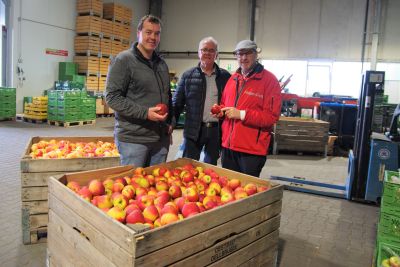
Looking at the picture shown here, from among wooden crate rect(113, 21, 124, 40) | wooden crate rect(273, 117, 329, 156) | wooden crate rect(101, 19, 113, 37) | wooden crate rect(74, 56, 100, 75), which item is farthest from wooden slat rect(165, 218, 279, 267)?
wooden crate rect(113, 21, 124, 40)

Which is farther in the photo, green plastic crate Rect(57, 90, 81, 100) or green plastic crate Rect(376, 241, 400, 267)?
green plastic crate Rect(57, 90, 81, 100)

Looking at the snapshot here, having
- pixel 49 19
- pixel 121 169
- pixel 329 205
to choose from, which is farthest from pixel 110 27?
pixel 121 169

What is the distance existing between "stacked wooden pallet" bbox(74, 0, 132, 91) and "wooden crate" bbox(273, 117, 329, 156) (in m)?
8.35

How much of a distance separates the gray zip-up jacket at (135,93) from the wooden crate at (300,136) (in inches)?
225

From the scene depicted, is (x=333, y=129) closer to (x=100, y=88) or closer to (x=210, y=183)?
(x=210, y=183)

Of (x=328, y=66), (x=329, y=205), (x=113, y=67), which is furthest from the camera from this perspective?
(x=328, y=66)

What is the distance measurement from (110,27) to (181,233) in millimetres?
14190

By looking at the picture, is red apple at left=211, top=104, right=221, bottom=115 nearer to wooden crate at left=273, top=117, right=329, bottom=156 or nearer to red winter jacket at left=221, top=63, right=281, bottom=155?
red winter jacket at left=221, top=63, right=281, bottom=155

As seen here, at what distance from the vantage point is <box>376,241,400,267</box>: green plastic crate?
2.65 metres

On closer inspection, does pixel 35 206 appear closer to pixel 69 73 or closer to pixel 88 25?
pixel 69 73

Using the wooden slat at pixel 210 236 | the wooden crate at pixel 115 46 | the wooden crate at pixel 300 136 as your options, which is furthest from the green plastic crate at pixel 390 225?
the wooden crate at pixel 115 46

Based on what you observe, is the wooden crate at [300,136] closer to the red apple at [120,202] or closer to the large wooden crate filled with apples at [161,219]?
the large wooden crate filled with apples at [161,219]

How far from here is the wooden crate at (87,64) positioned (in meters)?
13.8

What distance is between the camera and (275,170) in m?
6.93
